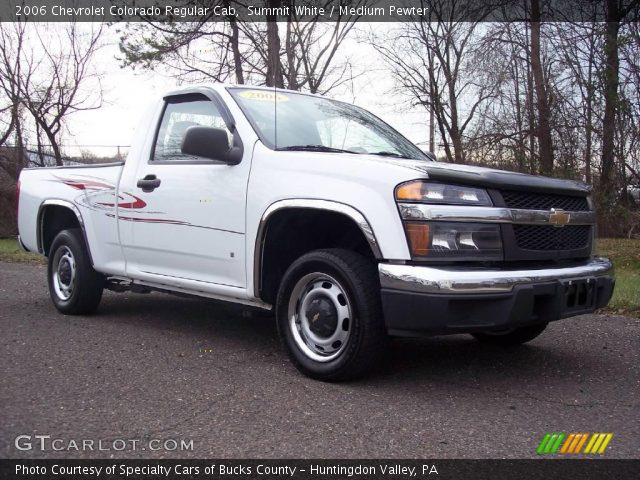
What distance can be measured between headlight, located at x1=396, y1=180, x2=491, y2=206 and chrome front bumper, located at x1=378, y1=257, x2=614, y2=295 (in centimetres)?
37

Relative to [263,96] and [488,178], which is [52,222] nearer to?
[263,96]

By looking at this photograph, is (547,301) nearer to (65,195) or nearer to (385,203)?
(385,203)

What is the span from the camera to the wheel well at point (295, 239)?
4219 mm

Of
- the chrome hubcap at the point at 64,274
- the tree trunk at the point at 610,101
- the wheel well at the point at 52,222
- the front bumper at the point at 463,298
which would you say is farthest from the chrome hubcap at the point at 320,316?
the tree trunk at the point at 610,101

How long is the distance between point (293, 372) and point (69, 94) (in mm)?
21272

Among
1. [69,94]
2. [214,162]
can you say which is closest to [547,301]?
[214,162]

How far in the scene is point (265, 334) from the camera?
5488 millimetres

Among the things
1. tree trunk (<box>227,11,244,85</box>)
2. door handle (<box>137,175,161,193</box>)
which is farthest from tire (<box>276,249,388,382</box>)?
tree trunk (<box>227,11,244,85</box>)

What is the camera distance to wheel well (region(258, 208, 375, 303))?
13.8ft

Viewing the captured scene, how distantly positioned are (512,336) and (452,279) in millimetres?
1750

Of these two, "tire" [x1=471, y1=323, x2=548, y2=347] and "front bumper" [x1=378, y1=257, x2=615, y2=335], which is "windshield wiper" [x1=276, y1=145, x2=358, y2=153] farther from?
"tire" [x1=471, y1=323, x2=548, y2=347]

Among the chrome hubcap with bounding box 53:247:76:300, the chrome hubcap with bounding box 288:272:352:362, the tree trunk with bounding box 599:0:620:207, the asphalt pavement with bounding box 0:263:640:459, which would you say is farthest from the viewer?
the tree trunk with bounding box 599:0:620:207

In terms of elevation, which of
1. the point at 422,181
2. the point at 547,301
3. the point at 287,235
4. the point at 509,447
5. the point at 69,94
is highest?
the point at 69,94

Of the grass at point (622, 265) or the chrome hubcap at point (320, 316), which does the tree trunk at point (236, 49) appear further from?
the chrome hubcap at point (320, 316)
